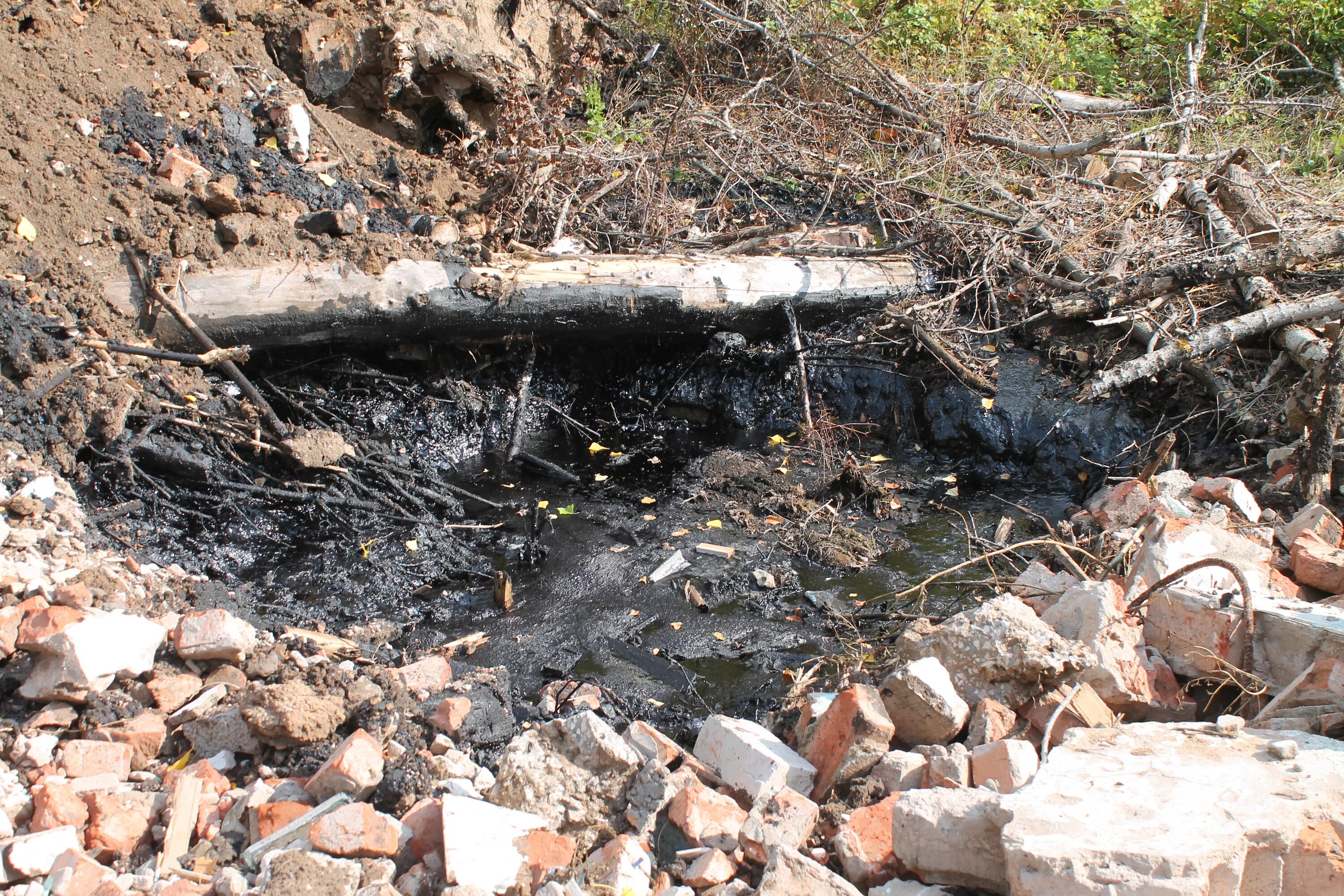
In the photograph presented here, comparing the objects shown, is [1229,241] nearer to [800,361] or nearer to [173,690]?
[800,361]

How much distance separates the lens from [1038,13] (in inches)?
311

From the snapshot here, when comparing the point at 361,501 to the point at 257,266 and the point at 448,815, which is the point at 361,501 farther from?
the point at 448,815

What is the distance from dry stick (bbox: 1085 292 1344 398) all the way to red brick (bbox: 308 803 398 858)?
4003 mm

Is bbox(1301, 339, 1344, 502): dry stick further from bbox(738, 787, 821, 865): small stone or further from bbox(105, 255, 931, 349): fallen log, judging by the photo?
bbox(738, 787, 821, 865): small stone

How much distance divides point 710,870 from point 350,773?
971mm

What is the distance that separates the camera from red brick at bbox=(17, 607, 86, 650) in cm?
256

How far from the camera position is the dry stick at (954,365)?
Result: 5.21 meters

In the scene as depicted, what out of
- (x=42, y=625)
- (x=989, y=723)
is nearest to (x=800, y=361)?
(x=989, y=723)

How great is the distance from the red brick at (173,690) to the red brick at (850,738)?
197 cm

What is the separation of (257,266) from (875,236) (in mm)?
3947

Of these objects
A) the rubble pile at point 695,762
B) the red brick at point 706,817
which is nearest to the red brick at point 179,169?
the rubble pile at point 695,762

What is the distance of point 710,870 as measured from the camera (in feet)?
6.58

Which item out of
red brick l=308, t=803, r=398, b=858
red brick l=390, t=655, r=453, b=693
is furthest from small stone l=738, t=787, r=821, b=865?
red brick l=390, t=655, r=453, b=693

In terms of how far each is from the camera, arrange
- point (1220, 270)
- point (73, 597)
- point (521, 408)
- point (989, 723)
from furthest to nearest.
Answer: point (521, 408) → point (1220, 270) → point (73, 597) → point (989, 723)
